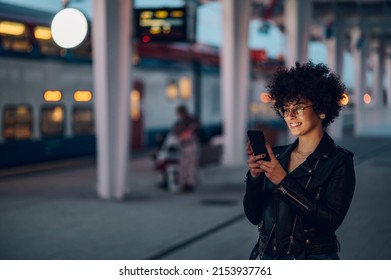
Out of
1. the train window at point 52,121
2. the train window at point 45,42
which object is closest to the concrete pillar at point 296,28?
the train window at point 52,121

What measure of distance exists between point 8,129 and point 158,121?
341 inches

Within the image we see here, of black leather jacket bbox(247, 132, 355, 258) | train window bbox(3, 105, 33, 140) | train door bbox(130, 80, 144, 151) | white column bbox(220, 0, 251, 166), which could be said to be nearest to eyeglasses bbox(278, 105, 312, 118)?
black leather jacket bbox(247, 132, 355, 258)

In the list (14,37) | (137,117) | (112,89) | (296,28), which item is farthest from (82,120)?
(112,89)

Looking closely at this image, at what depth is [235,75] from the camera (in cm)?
2106

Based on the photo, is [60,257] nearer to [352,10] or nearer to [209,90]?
[209,90]

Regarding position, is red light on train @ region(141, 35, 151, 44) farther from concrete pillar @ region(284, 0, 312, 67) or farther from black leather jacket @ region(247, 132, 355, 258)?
black leather jacket @ region(247, 132, 355, 258)

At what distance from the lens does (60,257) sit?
8.80m

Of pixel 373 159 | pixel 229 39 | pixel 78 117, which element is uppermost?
pixel 229 39

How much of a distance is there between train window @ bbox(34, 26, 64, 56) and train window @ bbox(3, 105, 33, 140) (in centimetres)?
152

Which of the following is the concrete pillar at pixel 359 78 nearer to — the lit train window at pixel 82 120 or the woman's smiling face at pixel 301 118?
the lit train window at pixel 82 120

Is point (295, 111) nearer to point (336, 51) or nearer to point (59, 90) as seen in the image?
point (59, 90)

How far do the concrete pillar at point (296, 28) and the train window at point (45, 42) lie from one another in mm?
7878

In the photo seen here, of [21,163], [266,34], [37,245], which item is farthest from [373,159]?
[37,245]
